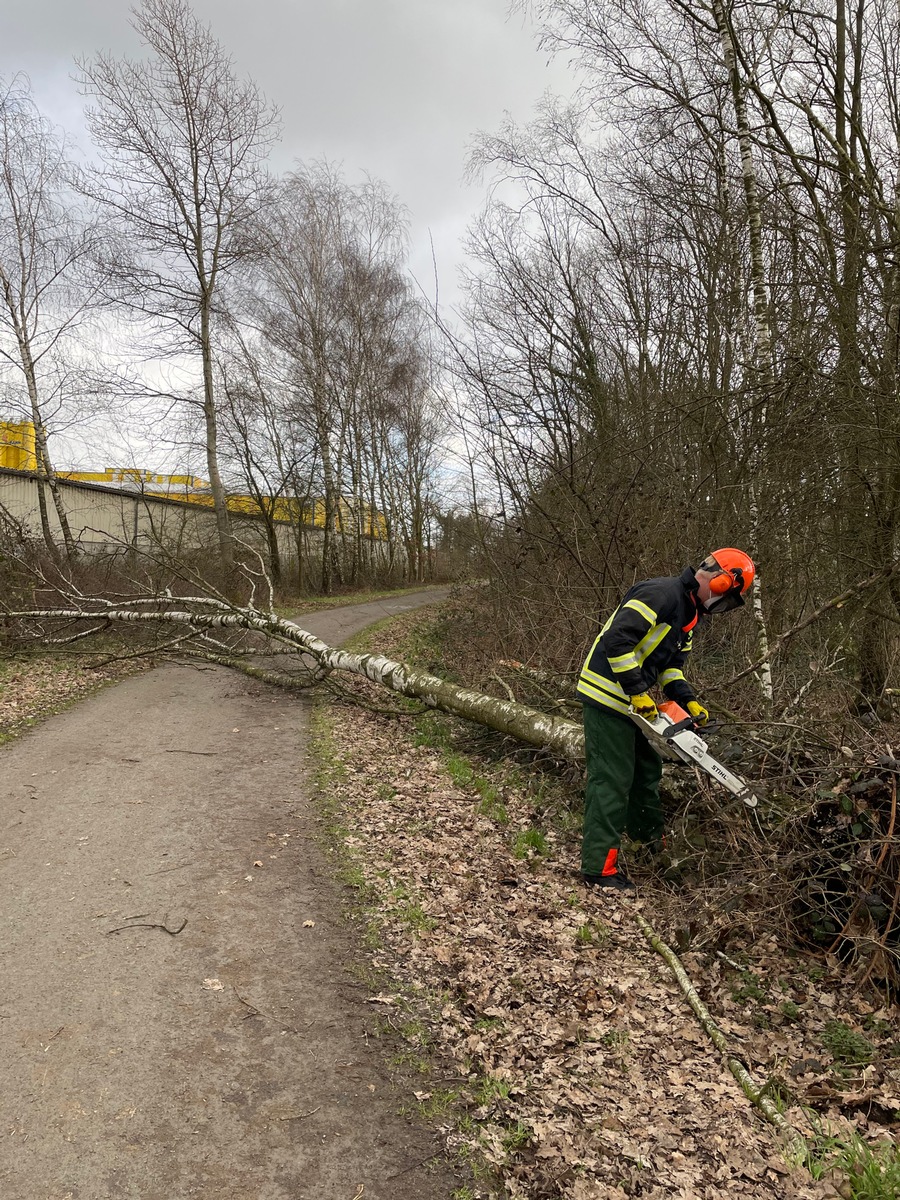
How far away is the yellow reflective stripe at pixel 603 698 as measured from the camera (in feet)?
15.1

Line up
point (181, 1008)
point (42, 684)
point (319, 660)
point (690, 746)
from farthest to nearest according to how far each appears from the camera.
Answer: point (319, 660) → point (42, 684) → point (690, 746) → point (181, 1008)

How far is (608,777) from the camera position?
4.68 meters

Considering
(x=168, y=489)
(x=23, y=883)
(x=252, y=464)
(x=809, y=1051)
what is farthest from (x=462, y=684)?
(x=168, y=489)

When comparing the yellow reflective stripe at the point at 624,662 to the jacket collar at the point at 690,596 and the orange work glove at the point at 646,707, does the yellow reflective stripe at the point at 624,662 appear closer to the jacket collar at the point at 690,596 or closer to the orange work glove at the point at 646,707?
the orange work glove at the point at 646,707

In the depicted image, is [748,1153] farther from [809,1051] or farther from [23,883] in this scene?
[23,883]

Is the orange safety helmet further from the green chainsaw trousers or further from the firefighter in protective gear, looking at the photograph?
the green chainsaw trousers

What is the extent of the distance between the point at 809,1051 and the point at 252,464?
22.9m

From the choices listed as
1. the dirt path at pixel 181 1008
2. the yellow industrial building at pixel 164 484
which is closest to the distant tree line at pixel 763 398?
the dirt path at pixel 181 1008

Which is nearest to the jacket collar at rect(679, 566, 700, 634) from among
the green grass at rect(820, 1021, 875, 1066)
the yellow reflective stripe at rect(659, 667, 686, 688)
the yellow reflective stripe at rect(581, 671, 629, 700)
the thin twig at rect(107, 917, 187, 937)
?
the yellow reflective stripe at rect(659, 667, 686, 688)

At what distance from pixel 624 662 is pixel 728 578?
2.86 feet

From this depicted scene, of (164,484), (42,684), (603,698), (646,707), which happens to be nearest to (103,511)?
(164,484)

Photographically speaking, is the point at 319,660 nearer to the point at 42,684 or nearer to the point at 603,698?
the point at 42,684

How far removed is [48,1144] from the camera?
8.48 feet

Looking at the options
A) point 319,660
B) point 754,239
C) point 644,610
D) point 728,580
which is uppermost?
point 754,239
